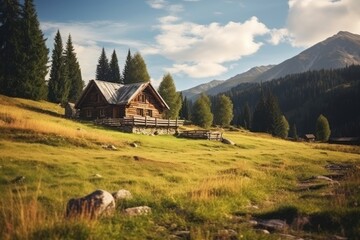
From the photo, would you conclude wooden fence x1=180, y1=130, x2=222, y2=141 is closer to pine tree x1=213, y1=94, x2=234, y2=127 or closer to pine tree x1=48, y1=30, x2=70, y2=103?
pine tree x1=48, y1=30, x2=70, y2=103

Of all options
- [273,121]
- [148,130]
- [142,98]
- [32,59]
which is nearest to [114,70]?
[32,59]

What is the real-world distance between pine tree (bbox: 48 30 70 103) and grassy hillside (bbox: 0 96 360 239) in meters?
51.0

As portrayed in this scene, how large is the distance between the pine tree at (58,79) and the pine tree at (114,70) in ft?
83.3

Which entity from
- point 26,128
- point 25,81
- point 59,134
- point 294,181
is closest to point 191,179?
point 294,181

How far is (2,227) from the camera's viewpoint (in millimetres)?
8930

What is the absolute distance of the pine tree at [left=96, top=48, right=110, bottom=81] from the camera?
111625mm

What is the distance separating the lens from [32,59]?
66.1 m

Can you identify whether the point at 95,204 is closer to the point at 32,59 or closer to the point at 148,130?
the point at 148,130

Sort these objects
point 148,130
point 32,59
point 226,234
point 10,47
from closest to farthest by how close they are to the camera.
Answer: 1. point 226,234
2. point 148,130
3. point 10,47
4. point 32,59

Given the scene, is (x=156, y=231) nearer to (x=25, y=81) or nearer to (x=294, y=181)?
(x=294, y=181)

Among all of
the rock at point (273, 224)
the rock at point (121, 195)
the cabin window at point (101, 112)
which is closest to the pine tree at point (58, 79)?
the cabin window at point (101, 112)

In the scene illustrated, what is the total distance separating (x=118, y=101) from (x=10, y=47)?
2601cm

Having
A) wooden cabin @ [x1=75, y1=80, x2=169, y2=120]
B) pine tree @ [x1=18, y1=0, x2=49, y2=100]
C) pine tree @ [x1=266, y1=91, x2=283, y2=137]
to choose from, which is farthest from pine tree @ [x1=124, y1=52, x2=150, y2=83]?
pine tree @ [x1=266, y1=91, x2=283, y2=137]

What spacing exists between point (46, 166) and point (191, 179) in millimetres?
8333
